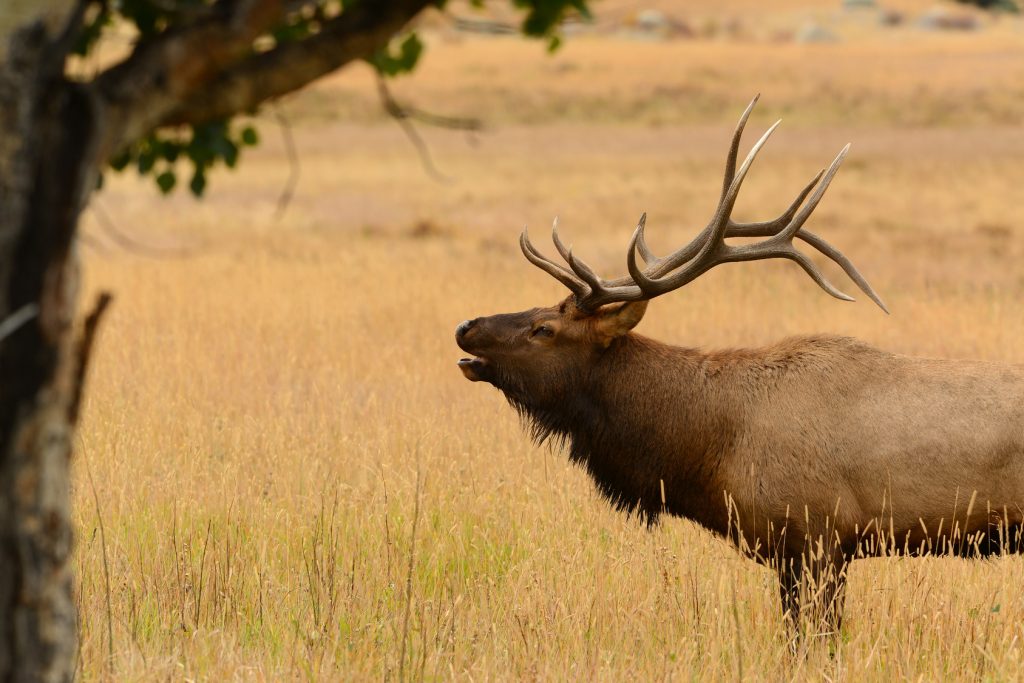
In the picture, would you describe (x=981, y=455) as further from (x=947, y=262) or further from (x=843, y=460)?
(x=947, y=262)

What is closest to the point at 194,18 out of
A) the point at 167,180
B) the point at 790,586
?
the point at 167,180

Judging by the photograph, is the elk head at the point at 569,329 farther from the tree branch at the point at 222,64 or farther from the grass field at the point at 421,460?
the tree branch at the point at 222,64

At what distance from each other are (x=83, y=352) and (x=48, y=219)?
0.30 metres

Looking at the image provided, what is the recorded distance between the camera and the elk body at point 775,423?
5516 millimetres

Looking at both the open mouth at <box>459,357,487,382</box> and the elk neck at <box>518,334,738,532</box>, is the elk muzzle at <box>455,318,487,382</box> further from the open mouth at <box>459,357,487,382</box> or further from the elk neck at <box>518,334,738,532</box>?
the elk neck at <box>518,334,738,532</box>

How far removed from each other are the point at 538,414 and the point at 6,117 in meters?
3.71

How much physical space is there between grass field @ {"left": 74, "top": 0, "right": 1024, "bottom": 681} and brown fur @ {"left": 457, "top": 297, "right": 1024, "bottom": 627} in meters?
0.25

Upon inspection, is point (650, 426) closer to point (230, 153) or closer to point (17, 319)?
point (230, 153)

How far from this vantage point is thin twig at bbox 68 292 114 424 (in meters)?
3.02

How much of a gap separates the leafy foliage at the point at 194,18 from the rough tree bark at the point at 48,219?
11 centimetres

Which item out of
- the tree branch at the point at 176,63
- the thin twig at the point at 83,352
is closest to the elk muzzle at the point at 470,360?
the thin twig at the point at 83,352

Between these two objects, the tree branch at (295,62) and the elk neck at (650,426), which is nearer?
the tree branch at (295,62)

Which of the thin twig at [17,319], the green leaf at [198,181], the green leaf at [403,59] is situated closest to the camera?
the thin twig at [17,319]

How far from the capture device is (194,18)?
9.67 ft
